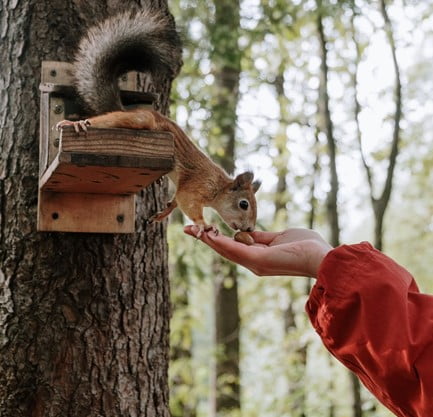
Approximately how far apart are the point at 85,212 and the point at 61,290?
0.21 meters

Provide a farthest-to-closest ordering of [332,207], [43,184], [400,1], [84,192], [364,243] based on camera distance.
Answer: [400,1], [332,207], [84,192], [43,184], [364,243]

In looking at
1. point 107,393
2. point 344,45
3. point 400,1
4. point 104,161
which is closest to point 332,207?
point 400,1

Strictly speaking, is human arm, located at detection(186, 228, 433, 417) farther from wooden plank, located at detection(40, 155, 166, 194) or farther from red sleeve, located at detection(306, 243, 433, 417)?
wooden plank, located at detection(40, 155, 166, 194)

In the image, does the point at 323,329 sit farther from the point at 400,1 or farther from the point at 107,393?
the point at 400,1

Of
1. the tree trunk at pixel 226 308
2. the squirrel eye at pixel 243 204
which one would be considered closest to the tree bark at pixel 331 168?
the tree trunk at pixel 226 308

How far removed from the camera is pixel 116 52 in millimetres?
1562

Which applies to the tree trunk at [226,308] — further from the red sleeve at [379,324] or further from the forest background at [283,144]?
the red sleeve at [379,324]

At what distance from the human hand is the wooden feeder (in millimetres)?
245

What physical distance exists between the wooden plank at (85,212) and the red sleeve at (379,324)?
3.15 feet

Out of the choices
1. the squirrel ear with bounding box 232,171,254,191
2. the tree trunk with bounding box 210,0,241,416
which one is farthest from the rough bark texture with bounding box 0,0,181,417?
the tree trunk with bounding box 210,0,241,416

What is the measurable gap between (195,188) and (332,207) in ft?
8.86

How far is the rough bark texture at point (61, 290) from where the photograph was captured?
1635mm

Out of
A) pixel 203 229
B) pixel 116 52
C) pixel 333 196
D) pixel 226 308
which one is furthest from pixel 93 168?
pixel 226 308

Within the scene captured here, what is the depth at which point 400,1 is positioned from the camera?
4.86 m
